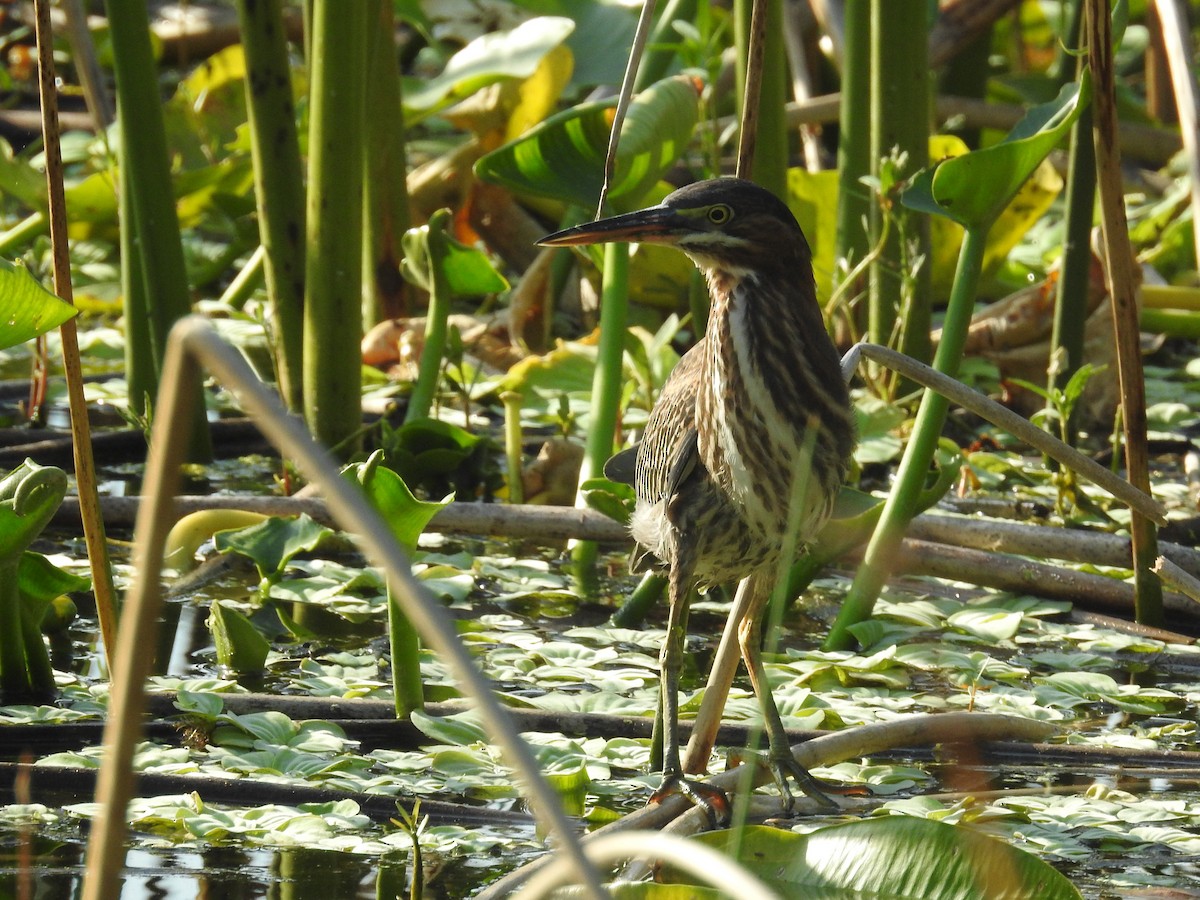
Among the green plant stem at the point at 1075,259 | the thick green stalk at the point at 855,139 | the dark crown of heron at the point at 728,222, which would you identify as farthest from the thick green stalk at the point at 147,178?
the green plant stem at the point at 1075,259

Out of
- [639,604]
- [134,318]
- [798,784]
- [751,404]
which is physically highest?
[134,318]

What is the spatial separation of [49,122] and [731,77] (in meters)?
4.22

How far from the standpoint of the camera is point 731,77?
20.2ft

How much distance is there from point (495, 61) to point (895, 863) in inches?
138

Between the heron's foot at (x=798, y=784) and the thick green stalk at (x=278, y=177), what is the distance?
6.67 ft

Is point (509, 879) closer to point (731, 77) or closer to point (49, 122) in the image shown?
point (49, 122)

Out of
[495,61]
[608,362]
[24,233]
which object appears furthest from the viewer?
[495,61]

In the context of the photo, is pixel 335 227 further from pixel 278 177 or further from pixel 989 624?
pixel 989 624

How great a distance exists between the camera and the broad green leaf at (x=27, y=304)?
2.24 metres

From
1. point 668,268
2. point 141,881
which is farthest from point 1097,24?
point 668,268

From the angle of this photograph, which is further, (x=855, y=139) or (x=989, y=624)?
(x=855, y=139)

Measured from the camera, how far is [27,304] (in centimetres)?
226

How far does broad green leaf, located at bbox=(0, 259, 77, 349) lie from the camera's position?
224 cm

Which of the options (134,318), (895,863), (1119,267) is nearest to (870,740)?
(895,863)
